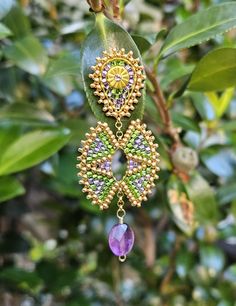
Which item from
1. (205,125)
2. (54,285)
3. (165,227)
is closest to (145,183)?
(205,125)

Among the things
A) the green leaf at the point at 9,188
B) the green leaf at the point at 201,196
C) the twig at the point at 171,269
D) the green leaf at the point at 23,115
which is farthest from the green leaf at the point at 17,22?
the twig at the point at 171,269

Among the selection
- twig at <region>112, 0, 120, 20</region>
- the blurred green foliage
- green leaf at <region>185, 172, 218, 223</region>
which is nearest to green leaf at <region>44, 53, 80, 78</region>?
the blurred green foliage

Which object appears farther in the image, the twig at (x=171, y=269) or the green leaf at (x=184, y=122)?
the twig at (x=171, y=269)

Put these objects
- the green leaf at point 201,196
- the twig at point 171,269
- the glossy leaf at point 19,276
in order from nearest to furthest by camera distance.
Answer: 1. the green leaf at point 201,196
2. the glossy leaf at point 19,276
3. the twig at point 171,269

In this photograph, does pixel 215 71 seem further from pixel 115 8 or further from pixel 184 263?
pixel 184 263

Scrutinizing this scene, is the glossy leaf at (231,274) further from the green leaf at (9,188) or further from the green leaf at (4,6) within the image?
the green leaf at (4,6)

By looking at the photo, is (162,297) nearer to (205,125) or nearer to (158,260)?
(158,260)

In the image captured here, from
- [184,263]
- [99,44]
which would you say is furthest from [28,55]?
[184,263]
